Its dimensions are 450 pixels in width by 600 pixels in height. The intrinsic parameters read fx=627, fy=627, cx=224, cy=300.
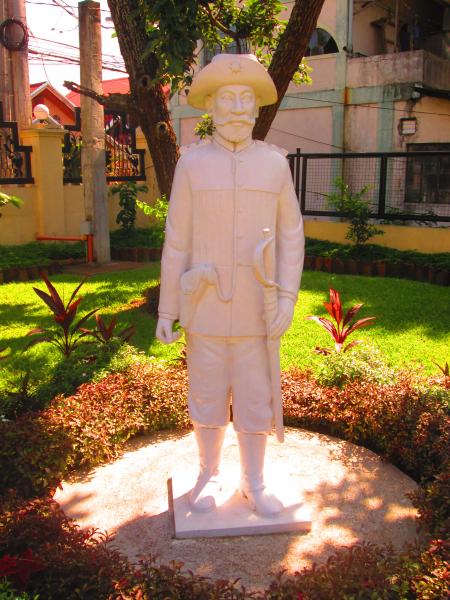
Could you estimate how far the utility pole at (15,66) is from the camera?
1223cm

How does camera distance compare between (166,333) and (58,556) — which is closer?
(58,556)

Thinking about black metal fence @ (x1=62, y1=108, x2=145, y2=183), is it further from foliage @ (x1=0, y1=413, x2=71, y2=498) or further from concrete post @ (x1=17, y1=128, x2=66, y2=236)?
foliage @ (x1=0, y1=413, x2=71, y2=498)

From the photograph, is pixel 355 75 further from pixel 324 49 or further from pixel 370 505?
pixel 370 505

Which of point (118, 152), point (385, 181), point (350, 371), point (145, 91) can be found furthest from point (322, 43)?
point (350, 371)

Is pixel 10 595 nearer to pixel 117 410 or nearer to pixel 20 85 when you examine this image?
pixel 117 410

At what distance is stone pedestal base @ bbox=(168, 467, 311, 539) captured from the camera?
3277 millimetres

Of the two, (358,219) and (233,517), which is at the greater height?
(358,219)

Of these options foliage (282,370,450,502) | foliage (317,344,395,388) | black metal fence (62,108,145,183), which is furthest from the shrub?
black metal fence (62,108,145,183)

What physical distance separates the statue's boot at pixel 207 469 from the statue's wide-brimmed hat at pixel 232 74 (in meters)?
1.78

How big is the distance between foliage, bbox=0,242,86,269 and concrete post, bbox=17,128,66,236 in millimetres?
466

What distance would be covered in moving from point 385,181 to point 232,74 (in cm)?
799

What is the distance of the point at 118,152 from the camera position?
43.9ft

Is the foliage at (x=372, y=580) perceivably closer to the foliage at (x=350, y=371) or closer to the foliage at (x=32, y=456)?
the foliage at (x=32, y=456)

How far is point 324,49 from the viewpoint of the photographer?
584 inches
